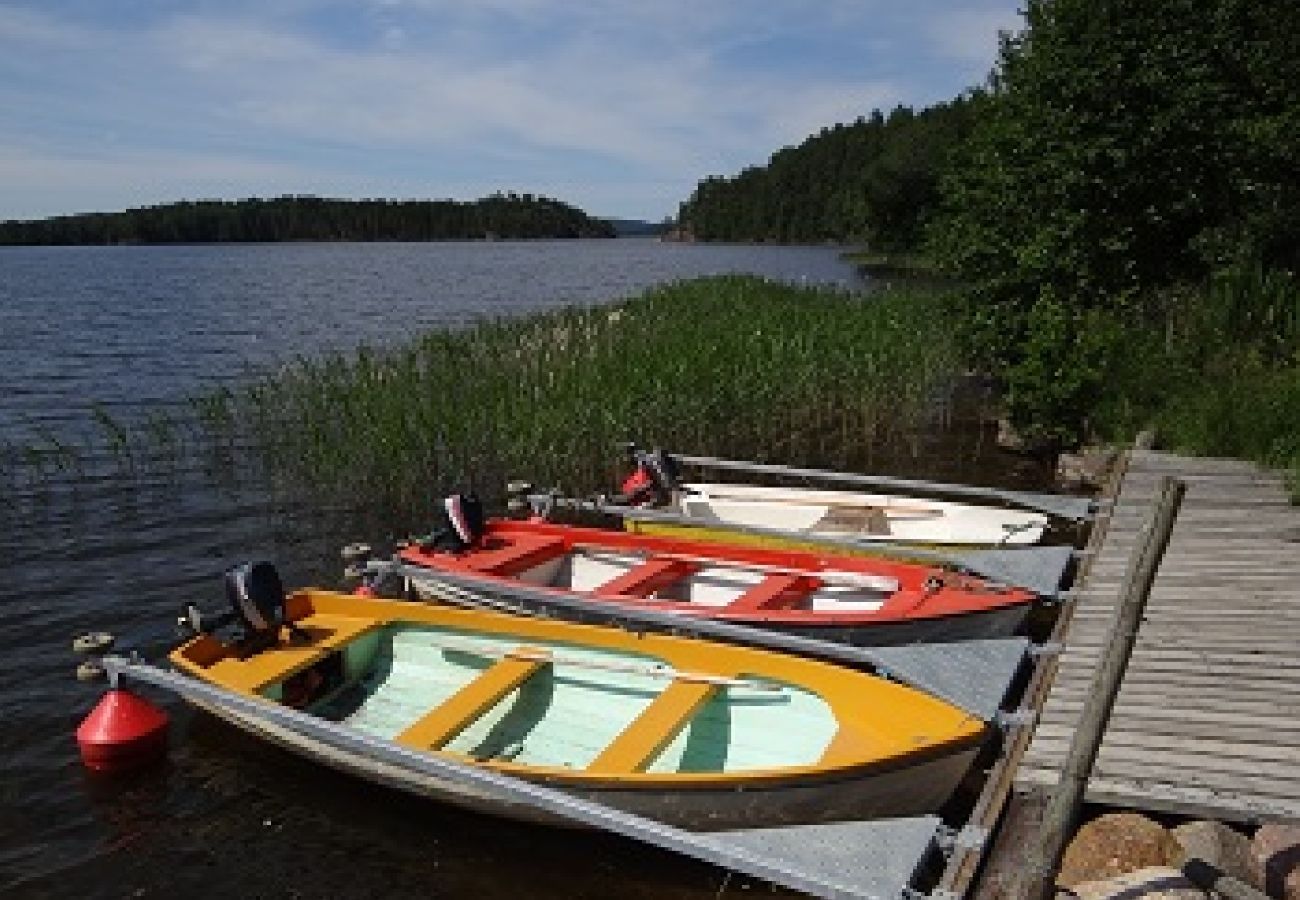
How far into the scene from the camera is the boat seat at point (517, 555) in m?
8.88

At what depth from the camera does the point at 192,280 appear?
61781 mm

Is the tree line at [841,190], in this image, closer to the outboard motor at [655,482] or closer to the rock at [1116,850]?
the outboard motor at [655,482]

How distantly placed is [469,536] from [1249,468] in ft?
25.5

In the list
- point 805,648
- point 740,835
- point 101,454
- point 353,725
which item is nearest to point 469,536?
point 353,725

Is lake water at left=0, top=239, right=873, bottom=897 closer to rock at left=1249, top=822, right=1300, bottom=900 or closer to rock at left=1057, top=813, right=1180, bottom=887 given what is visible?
rock at left=1057, top=813, right=1180, bottom=887

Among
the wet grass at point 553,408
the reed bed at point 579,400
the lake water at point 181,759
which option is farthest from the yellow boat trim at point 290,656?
the reed bed at point 579,400

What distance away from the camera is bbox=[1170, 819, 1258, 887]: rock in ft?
15.1

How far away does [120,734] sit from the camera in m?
7.05

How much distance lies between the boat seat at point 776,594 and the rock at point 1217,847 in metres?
3.49

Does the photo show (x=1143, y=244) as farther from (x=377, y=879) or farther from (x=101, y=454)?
(x=101, y=454)

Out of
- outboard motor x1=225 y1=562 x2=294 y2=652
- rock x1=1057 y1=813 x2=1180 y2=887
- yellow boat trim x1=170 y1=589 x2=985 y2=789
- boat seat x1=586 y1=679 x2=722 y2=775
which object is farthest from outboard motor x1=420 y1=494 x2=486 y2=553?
rock x1=1057 y1=813 x2=1180 y2=887

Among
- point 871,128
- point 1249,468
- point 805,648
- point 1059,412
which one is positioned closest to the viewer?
point 805,648

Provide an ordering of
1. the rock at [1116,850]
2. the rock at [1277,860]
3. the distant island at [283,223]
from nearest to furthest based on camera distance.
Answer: the rock at [1277,860]
the rock at [1116,850]
the distant island at [283,223]

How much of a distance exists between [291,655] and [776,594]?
141 inches
